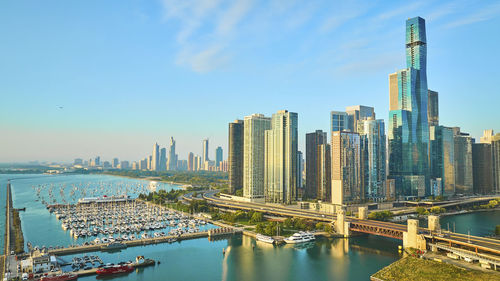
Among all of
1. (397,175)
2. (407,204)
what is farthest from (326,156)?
(397,175)

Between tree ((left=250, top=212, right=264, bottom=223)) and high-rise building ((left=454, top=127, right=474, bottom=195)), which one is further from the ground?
high-rise building ((left=454, top=127, right=474, bottom=195))

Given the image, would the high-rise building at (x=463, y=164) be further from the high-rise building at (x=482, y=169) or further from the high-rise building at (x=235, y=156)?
the high-rise building at (x=235, y=156)

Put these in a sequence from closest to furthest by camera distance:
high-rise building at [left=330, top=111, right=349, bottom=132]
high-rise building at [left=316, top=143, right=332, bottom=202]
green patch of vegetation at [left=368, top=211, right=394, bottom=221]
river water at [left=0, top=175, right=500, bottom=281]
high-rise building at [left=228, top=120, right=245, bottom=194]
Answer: river water at [left=0, top=175, right=500, bottom=281] → green patch of vegetation at [left=368, top=211, right=394, bottom=221] → high-rise building at [left=316, top=143, right=332, bottom=202] → high-rise building at [left=228, top=120, right=245, bottom=194] → high-rise building at [left=330, top=111, right=349, bottom=132]

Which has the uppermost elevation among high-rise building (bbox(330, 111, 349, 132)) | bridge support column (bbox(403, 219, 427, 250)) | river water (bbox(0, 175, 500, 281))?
high-rise building (bbox(330, 111, 349, 132))

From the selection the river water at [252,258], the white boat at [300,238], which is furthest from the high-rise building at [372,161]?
→ the white boat at [300,238]

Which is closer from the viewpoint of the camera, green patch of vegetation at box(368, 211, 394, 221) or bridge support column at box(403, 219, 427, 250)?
bridge support column at box(403, 219, 427, 250)

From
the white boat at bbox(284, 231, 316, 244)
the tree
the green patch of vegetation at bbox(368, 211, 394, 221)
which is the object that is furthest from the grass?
the green patch of vegetation at bbox(368, 211, 394, 221)

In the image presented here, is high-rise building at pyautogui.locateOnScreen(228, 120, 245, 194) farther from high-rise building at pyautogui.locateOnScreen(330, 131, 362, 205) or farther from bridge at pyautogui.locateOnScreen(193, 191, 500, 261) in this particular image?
bridge at pyautogui.locateOnScreen(193, 191, 500, 261)
